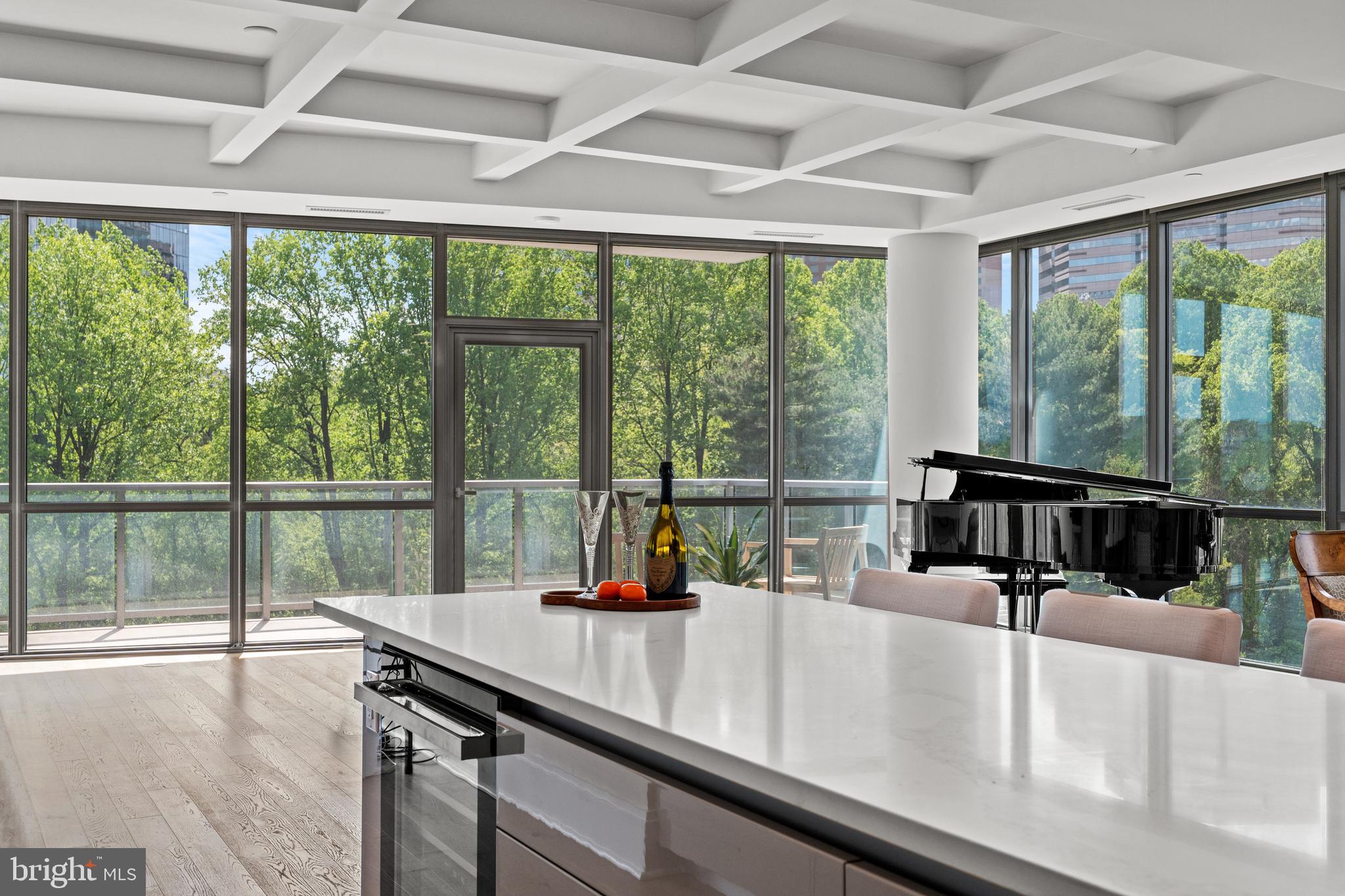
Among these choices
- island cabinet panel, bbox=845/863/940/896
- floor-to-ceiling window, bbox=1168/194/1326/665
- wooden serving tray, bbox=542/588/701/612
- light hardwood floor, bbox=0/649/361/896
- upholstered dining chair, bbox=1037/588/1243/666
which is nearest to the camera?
island cabinet panel, bbox=845/863/940/896

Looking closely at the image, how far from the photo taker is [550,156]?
6.46 m

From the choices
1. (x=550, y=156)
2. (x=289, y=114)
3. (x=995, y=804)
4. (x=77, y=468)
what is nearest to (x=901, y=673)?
(x=995, y=804)

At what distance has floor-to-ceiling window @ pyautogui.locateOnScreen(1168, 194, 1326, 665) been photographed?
19.8ft

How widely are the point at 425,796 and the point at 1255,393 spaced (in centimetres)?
569

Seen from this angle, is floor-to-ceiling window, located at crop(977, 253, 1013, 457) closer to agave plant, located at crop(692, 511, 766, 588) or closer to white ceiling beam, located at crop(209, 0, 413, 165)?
agave plant, located at crop(692, 511, 766, 588)

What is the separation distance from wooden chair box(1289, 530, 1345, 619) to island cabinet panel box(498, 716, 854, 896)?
4774mm

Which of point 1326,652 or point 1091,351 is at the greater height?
point 1091,351

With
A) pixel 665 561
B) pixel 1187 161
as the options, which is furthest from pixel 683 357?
pixel 665 561

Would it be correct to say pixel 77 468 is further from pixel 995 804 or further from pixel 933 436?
pixel 995 804

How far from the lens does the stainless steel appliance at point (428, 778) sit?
1.82m

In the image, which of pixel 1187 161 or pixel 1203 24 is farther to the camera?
pixel 1187 161

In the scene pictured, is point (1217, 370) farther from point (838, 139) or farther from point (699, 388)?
point (699, 388)

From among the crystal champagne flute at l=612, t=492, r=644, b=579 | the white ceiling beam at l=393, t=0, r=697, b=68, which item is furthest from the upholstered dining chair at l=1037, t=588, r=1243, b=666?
the white ceiling beam at l=393, t=0, r=697, b=68

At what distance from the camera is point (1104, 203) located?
21.1 ft
